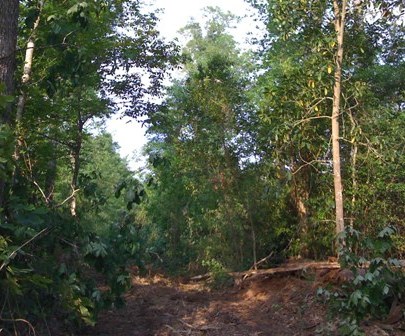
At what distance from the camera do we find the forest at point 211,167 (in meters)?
5.46

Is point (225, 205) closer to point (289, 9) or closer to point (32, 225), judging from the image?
point (289, 9)

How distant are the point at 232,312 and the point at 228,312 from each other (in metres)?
0.09

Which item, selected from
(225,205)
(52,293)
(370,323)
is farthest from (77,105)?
(370,323)

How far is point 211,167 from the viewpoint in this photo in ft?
38.2

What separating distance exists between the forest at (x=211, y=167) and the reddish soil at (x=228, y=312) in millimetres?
128

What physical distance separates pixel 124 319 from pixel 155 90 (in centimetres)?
692

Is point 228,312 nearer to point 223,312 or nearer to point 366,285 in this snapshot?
point 223,312

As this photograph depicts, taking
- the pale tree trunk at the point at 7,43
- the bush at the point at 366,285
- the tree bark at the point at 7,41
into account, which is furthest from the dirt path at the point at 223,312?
the tree bark at the point at 7,41

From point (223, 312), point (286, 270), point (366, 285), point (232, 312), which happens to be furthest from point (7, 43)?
point (286, 270)

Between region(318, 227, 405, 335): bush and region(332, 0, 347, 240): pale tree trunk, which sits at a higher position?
region(332, 0, 347, 240): pale tree trunk

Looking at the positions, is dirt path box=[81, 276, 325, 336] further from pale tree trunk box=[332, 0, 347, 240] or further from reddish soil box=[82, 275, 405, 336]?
pale tree trunk box=[332, 0, 347, 240]

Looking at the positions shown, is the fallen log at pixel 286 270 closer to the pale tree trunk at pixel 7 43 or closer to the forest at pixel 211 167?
the forest at pixel 211 167

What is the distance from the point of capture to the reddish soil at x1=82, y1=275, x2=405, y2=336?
297 inches

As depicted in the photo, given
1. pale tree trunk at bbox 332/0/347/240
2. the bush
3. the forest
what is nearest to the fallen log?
the forest
